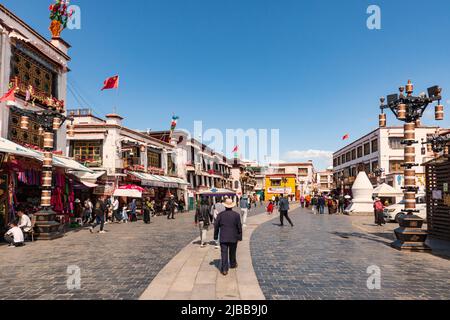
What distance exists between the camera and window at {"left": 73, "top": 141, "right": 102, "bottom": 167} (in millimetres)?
26125

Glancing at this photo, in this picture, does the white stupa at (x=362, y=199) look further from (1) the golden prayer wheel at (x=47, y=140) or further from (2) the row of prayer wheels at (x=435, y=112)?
(1) the golden prayer wheel at (x=47, y=140)

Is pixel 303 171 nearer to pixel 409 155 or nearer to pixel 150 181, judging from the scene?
pixel 150 181

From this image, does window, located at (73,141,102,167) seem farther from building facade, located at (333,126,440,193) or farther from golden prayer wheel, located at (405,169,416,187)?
building facade, located at (333,126,440,193)

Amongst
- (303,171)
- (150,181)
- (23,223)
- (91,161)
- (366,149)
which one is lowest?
(23,223)

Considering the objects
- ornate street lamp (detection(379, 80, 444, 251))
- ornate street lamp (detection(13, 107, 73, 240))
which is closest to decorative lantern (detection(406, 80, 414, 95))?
ornate street lamp (detection(379, 80, 444, 251))

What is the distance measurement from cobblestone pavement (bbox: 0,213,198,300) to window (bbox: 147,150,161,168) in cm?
2100

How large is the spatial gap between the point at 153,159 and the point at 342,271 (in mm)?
28828

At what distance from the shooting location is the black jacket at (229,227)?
701 cm

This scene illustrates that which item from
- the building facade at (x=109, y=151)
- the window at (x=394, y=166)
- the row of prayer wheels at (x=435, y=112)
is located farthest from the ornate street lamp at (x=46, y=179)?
the window at (x=394, y=166)

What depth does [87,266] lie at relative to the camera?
25.2ft

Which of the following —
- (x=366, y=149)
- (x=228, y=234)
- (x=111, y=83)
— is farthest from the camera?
(x=366, y=149)

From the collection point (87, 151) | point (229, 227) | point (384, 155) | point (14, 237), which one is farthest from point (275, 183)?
point (229, 227)
